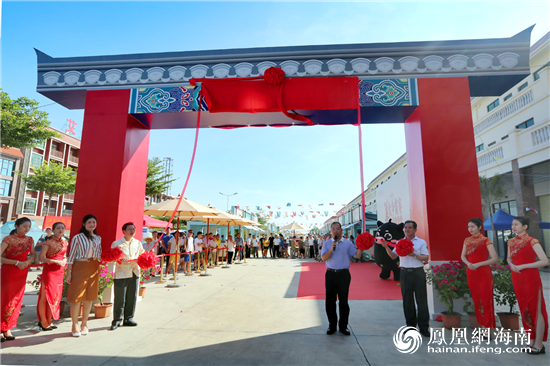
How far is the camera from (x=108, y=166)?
551cm

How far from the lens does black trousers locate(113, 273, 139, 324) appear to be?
4.50 m

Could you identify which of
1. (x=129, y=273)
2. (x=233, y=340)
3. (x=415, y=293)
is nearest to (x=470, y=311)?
(x=415, y=293)

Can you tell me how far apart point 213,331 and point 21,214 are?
1370 inches

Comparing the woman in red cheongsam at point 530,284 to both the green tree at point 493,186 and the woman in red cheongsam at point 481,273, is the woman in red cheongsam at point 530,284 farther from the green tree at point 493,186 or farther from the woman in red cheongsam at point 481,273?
the green tree at point 493,186

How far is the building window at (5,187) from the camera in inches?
Result: 1076

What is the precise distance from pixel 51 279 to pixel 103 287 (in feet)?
2.68

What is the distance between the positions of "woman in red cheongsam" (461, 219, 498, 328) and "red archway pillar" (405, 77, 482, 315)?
504 mm

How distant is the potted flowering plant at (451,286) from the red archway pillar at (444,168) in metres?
0.28

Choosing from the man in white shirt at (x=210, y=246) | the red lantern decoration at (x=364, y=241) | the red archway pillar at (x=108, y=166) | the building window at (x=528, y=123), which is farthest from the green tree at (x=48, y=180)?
the building window at (x=528, y=123)

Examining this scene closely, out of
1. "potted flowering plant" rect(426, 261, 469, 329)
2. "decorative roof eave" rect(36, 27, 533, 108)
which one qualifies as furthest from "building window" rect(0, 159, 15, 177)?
"potted flowering plant" rect(426, 261, 469, 329)

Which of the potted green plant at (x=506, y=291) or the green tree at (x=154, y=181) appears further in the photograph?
the green tree at (x=154, y=181)

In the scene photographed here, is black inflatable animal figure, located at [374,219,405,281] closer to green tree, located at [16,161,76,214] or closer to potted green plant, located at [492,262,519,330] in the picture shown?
potted green plant, located at [492,262,519,330]

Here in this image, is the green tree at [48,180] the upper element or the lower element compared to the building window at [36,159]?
lower

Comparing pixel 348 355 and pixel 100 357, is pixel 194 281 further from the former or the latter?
pixel 348 355
